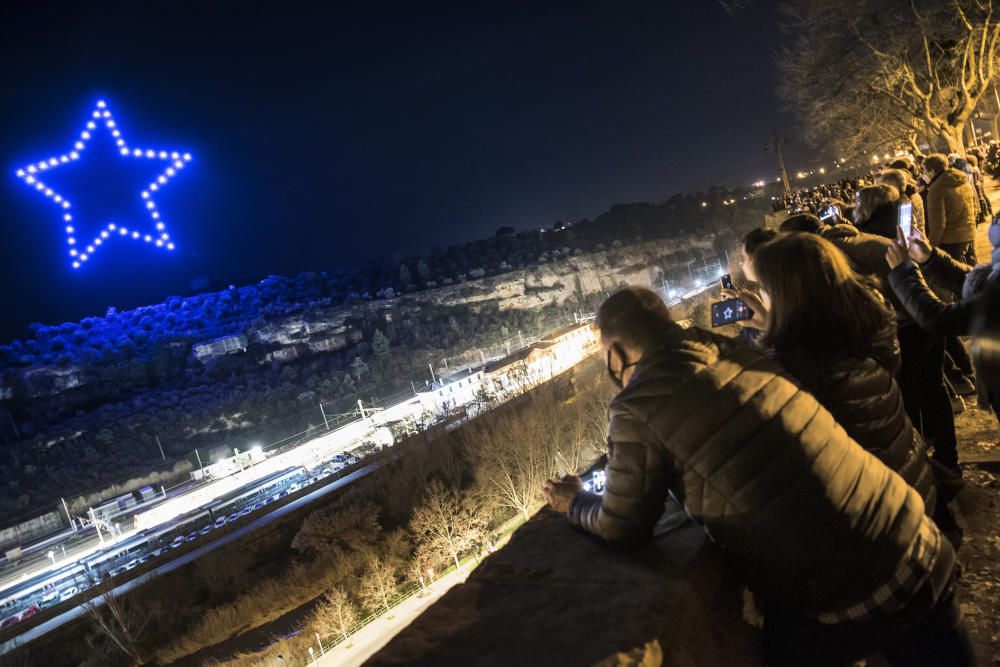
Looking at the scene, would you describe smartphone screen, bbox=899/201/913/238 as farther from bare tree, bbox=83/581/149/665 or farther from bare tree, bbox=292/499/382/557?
bare tree, bbox=83/581/149/665

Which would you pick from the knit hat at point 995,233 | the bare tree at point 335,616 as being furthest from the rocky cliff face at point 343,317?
the knit hat at point 995,233

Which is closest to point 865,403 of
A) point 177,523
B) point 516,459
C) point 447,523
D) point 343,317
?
point 447,523

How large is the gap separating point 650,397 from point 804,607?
0.66 m

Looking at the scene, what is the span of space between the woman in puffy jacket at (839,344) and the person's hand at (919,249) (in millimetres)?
1000

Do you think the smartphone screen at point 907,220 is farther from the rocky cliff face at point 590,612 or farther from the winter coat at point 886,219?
the rocky cliff face at point 590,612

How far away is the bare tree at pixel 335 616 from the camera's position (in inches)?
771

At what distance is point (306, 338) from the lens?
204 ft

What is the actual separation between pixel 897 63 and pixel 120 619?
1159 inches

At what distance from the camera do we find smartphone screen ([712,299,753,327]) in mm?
2574

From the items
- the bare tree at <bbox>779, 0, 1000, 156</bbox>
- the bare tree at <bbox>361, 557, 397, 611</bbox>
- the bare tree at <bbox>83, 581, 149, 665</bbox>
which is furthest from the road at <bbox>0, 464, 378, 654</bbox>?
the bare tree at <bbox>779, 0, 1000, 156</bbox>

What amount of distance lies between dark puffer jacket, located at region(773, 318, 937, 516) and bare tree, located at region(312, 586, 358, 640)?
2145 centimetres

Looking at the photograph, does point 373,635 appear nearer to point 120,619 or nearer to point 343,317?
point 120,619

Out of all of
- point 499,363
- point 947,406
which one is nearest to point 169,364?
point 499,363

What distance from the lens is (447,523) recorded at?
919 inches
